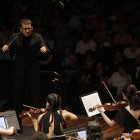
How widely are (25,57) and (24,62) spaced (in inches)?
3.2

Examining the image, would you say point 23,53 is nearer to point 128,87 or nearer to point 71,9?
point 128,87

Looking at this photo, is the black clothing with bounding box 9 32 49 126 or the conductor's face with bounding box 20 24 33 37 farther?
the black clothing with bounding box 9 32 49 126

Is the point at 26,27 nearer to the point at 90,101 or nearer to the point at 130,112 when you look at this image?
the point at 90,101

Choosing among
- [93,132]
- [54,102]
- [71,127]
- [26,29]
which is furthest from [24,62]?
[93,132]

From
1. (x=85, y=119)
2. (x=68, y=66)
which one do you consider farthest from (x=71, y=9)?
(x=85, y=119)

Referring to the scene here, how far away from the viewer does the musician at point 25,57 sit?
28.2 ft

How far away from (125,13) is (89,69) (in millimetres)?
2824

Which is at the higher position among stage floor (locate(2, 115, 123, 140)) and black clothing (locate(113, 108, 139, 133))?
black clothing (locate(113, 108, 139, 133))

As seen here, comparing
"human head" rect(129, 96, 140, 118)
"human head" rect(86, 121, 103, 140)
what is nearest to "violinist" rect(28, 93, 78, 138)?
"human head" rect(129, 96, 140, 118)

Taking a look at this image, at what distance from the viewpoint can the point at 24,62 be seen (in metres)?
8.68

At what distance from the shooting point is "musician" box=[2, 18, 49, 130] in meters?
8.59

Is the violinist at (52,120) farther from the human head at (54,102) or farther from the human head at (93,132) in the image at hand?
the human head at (93,132)

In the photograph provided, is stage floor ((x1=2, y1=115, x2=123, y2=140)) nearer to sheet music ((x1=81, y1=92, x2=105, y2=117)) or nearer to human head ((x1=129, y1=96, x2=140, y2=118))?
sheet music ((x1=81, y1=92, x2=105, y2=117))

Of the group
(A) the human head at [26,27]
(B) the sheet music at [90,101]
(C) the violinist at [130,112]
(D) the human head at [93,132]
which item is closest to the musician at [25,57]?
(A) the human head at [26,27]
